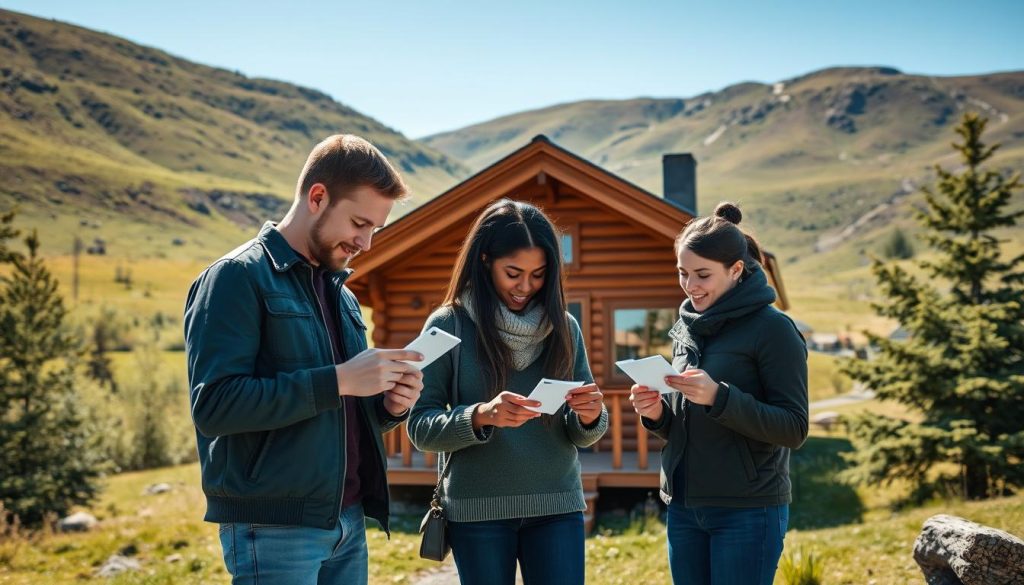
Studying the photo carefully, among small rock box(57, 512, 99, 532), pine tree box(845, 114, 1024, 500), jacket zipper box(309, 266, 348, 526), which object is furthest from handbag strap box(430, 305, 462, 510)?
small rock box(57, 512, 99, 532)

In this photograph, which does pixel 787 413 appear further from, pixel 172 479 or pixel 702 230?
pixel 172 479

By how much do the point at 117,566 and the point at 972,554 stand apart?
7648 millimetres

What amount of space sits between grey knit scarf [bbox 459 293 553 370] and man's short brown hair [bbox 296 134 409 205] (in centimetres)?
71

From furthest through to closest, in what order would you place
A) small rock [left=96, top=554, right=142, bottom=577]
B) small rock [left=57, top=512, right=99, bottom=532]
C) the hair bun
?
small rock [left=57, top=512, right=99, bottom=532] → small rock [left=96, top=554, right=142, bottom=577] → the hair bun

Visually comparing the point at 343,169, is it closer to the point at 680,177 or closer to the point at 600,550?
the point at 600,550

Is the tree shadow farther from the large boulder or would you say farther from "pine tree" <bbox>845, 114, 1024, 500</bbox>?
the large boulder

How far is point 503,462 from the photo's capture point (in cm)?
297

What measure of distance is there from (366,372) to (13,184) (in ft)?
554

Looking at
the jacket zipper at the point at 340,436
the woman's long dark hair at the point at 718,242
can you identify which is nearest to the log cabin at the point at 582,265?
the woman's long dark hair at the point at 718,242

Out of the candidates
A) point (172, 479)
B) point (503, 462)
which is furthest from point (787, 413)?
point (172, 479)

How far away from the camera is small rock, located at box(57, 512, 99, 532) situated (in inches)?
654

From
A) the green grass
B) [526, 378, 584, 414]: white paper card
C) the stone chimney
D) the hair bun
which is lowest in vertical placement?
the green grass

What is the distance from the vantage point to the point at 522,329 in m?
3.05

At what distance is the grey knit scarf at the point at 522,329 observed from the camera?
306 cm
